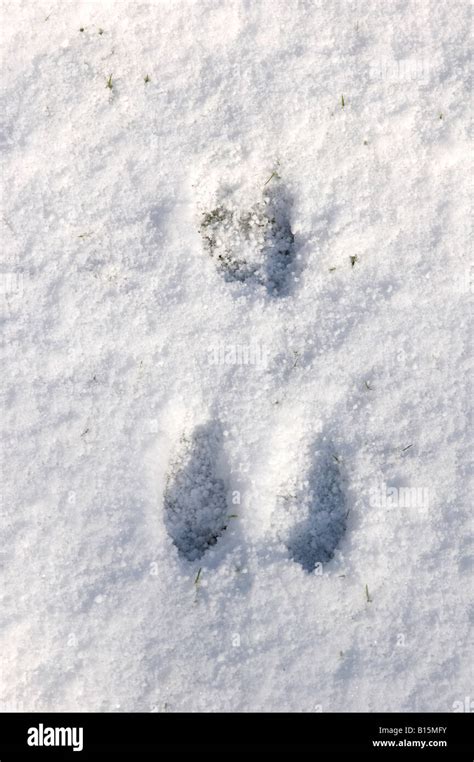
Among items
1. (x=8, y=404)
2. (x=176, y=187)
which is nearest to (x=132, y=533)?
(x=8, y=404)

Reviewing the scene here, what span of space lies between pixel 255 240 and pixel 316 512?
4.38ft

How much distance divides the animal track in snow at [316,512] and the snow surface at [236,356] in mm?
14

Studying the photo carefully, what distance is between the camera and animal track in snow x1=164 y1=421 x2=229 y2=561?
3.52 meters

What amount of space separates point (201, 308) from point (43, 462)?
1052 mm

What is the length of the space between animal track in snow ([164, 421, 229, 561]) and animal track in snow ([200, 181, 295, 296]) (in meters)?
0.75

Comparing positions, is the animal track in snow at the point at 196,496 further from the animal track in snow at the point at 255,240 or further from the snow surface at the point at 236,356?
the animal track in snow at the point at 255,240

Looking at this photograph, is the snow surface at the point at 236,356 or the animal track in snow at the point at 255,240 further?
the animal track in snow at the point at 255,240

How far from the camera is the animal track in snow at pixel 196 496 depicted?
352 centimetres

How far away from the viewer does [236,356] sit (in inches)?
140
